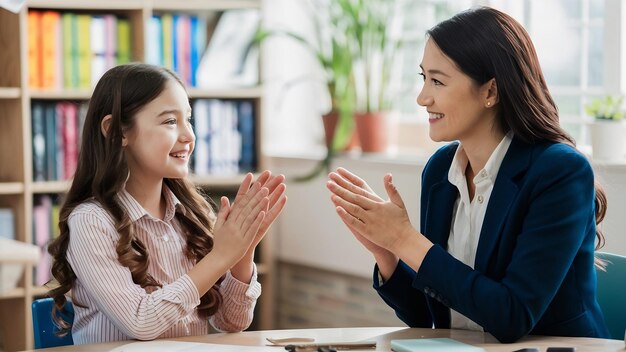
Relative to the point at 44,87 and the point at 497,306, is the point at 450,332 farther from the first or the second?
the point at 44,87

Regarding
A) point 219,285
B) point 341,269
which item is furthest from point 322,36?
point 219,285

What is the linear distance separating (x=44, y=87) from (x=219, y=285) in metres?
1.94

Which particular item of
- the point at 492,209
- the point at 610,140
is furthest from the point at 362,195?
the point at 610,140

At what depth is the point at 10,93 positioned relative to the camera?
3.62 m

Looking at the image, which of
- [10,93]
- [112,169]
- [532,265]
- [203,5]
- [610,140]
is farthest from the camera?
[203,5]

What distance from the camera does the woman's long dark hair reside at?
194 centimetres

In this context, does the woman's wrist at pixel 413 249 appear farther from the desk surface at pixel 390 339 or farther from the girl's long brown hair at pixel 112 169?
the girl's long brown hair at pixel 112 169

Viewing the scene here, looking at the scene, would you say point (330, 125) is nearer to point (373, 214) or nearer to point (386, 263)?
point (386, 263)

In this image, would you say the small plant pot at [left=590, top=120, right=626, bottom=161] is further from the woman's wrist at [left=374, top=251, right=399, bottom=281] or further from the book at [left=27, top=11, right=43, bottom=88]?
the book at [left=27, top=11, right=43, bottom=88]

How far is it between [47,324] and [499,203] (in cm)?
98

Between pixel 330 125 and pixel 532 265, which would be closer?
pixel 532 265

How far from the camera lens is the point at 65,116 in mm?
3785

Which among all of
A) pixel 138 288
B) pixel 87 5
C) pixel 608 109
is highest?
pixel 87 5

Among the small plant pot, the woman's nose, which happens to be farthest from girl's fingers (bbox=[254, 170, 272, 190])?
the small plant pot
